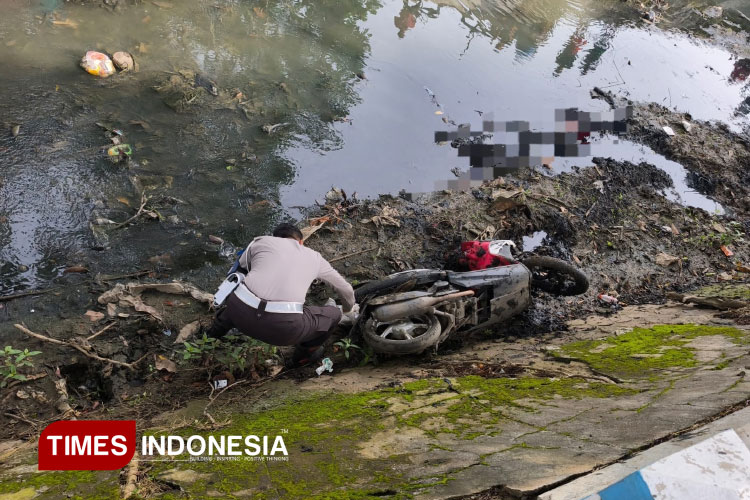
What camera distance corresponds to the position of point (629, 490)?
63.2 inches

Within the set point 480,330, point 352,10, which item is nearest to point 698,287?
point 480,330

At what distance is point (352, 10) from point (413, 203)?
5.26 m

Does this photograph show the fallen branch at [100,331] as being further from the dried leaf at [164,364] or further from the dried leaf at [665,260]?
the dried leaf at [665,260]

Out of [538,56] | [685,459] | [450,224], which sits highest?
[538,56]

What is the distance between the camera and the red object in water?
483cm

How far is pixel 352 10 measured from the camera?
9.09 meters

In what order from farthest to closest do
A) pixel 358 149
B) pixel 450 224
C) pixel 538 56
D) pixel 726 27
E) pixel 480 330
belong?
pixel 726 27
pixel 538 56
pixel 358 149
pixel 450 224
pixel 480 330

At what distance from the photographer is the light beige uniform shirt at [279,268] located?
3400mm

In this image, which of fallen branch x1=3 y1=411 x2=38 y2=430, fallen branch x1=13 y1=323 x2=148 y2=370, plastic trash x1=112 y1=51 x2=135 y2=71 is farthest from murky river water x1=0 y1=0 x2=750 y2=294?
fallen branch x1=3 y1=411 x2=38 y2=430

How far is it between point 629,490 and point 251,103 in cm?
633

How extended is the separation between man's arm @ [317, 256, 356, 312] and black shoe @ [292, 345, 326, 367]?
467 millimetres

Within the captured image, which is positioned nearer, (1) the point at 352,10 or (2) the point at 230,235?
(2) the point at 230,235

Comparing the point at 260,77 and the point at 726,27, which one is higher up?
the point at 726,27

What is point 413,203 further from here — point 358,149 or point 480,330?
point 480,330
